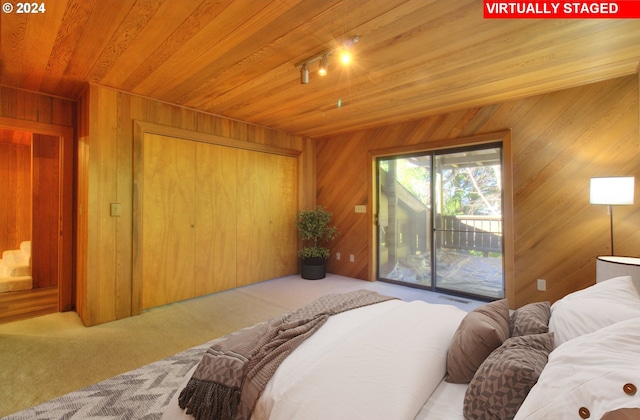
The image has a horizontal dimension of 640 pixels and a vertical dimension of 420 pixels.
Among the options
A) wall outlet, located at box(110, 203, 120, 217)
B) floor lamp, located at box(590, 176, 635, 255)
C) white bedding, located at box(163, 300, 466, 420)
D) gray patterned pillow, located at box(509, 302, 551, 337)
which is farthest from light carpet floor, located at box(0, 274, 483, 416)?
gray patterned pillow, located at box(509, 302, 551, 337)

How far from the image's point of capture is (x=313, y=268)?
4859 millimetres

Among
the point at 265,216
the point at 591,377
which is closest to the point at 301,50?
the point at 591,377

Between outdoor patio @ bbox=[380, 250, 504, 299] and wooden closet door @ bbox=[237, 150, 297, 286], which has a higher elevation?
wooden closet door @ bbox=[237, 150, 297, 286]

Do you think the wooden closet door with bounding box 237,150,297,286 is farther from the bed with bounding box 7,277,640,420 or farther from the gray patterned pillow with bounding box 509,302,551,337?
the gray patterned pillow with bounding box 509,302,551,337

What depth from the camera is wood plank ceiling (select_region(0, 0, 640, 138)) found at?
6.21 ft

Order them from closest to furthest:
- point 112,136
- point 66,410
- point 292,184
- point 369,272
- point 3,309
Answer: point 66,410, point 112,136, point 3,309, point 369,272, point 292,184

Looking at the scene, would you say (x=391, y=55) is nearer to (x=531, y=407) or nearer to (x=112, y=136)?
(x=531, y=407)

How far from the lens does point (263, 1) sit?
5.83ft

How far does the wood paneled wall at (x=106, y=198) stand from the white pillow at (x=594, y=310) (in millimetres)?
3800

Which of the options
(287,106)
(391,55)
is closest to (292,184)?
(287,106)

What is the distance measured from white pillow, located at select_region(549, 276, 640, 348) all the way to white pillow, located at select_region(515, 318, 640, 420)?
1.05 ft

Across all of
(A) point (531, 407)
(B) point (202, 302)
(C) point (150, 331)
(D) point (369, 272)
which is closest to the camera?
(A) point (531, 407)

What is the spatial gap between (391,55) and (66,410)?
3366 millimetres

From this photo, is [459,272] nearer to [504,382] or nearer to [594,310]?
[594,310]
